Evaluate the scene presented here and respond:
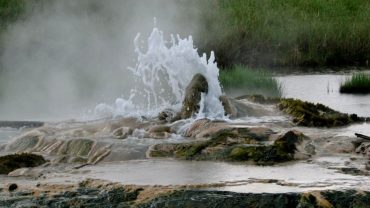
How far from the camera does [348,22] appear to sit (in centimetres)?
2166

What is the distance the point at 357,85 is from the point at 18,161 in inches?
313

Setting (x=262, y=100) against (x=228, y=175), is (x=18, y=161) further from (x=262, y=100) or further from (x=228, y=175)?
(x=262, y=100)

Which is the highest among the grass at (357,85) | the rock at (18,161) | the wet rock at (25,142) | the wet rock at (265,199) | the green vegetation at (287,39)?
the green vegetation at (287,39)

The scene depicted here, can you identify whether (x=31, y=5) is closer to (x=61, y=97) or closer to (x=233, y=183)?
(x=61, y=97)

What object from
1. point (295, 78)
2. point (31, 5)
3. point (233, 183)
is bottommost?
point (233, 183)

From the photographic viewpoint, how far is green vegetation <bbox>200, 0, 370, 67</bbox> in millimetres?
20203

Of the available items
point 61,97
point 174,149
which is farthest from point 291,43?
point 174,149

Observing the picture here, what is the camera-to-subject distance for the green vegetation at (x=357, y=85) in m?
16.3

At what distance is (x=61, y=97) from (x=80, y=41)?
3.54 m

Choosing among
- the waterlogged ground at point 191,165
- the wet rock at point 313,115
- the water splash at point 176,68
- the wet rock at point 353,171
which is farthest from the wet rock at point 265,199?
the water splash at point 176,68

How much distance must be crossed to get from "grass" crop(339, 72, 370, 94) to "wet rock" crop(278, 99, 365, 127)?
3220 mm

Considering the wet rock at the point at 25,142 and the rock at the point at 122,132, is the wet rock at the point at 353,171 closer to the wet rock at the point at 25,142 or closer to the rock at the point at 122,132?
the rock at the point at 122,132

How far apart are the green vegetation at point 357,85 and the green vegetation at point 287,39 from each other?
11.9 feet

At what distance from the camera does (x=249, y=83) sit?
16.1m
